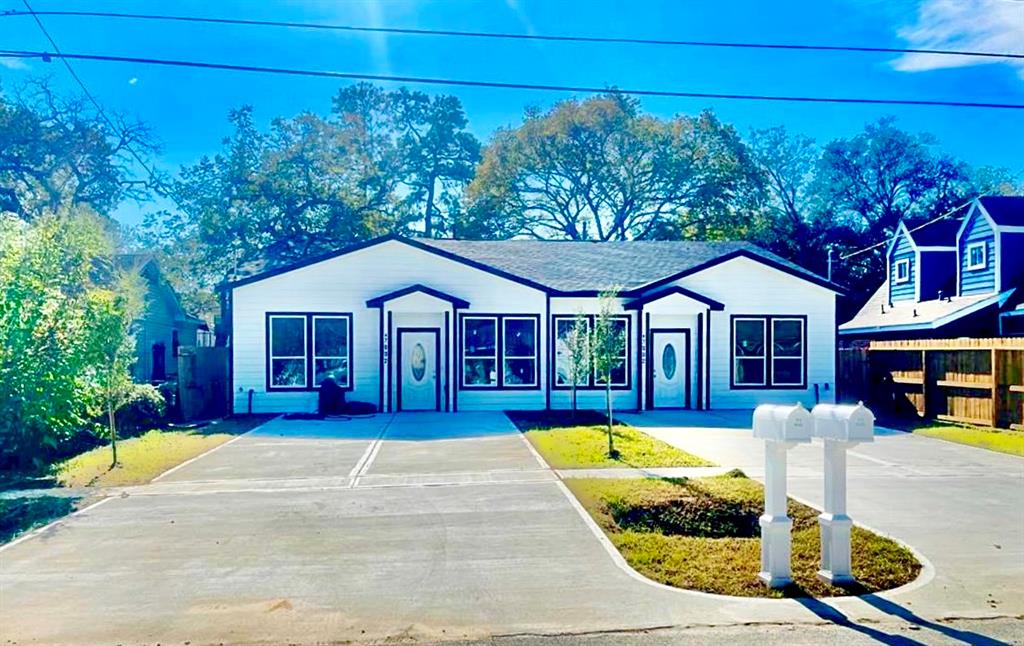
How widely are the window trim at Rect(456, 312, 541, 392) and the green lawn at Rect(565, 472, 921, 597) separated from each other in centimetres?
1011

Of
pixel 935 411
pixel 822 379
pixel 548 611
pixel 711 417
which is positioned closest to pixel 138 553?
pixel 548 611

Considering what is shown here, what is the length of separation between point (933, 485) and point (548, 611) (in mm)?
6691

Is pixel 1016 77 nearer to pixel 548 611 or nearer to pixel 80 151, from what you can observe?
pixel 548 611

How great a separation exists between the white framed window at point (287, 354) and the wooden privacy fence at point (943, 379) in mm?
14439

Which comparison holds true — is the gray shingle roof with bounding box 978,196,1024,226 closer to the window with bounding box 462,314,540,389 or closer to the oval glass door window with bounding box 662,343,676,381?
the oval glass door window with bounding box 662,343,676,381

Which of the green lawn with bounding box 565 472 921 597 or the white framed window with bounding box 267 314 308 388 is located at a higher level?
the white framed window with bounding box 267 314 308 388

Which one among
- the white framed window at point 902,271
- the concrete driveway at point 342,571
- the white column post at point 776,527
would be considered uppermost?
the white framed window at point 902,271

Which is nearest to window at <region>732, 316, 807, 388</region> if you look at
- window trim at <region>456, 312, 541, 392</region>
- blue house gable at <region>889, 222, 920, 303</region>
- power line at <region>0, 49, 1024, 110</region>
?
window trim at <region>456, 312, 541, 392</region>

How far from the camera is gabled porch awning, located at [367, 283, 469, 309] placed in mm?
18984

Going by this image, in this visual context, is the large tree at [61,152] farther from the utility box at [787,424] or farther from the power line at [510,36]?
the utility box at [787,424]

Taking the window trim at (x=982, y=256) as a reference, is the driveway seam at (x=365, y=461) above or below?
below

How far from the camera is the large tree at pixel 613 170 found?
1540 inches

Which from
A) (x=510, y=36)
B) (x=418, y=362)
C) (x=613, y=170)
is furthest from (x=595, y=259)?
(x=613, y=170)

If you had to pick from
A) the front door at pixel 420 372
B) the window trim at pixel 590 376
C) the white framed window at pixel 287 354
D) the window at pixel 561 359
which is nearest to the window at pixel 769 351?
the window trim at pixel 590 376
